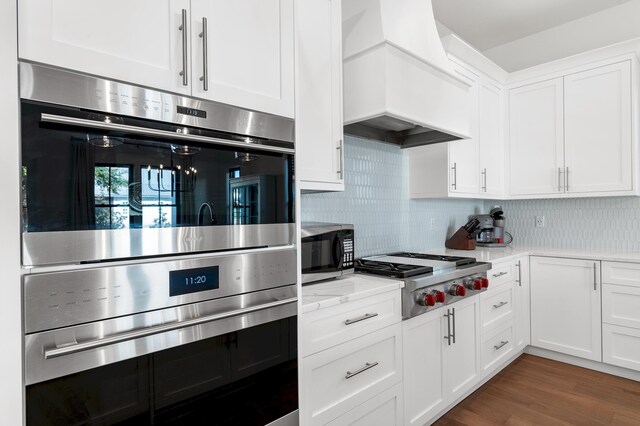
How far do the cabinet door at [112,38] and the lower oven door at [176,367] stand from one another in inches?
25.3

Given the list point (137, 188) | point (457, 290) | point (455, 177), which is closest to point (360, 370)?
point (457, 290)

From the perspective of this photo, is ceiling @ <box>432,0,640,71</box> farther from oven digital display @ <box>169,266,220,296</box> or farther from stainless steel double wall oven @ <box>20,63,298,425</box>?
oven digital display @ <box>169,266,220,296</box>

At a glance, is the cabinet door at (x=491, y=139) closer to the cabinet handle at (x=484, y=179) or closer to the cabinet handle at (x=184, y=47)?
the cabinet handle at (x=484, y=179)

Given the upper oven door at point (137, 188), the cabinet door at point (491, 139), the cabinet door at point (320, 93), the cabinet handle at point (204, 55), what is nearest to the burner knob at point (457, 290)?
the cabinet door at point (320, 93)

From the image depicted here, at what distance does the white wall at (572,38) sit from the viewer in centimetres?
316

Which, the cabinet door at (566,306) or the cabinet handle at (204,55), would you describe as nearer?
the cabinet handle at (204,55)

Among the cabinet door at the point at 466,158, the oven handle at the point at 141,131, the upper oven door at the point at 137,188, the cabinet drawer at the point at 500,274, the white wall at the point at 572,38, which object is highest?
the white wall at the point at 572,38

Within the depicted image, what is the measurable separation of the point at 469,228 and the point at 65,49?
10.2 ft

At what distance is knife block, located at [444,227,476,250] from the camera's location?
10.7ft

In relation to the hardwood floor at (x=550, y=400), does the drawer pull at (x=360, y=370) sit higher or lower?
higher

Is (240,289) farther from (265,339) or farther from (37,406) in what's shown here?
(37,406)

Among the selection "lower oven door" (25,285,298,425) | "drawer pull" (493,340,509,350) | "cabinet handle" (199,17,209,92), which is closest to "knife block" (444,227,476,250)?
"drawer pull" (493,340,509,350)

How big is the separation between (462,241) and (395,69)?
186cm

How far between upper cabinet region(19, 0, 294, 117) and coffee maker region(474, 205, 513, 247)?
2837 mm
